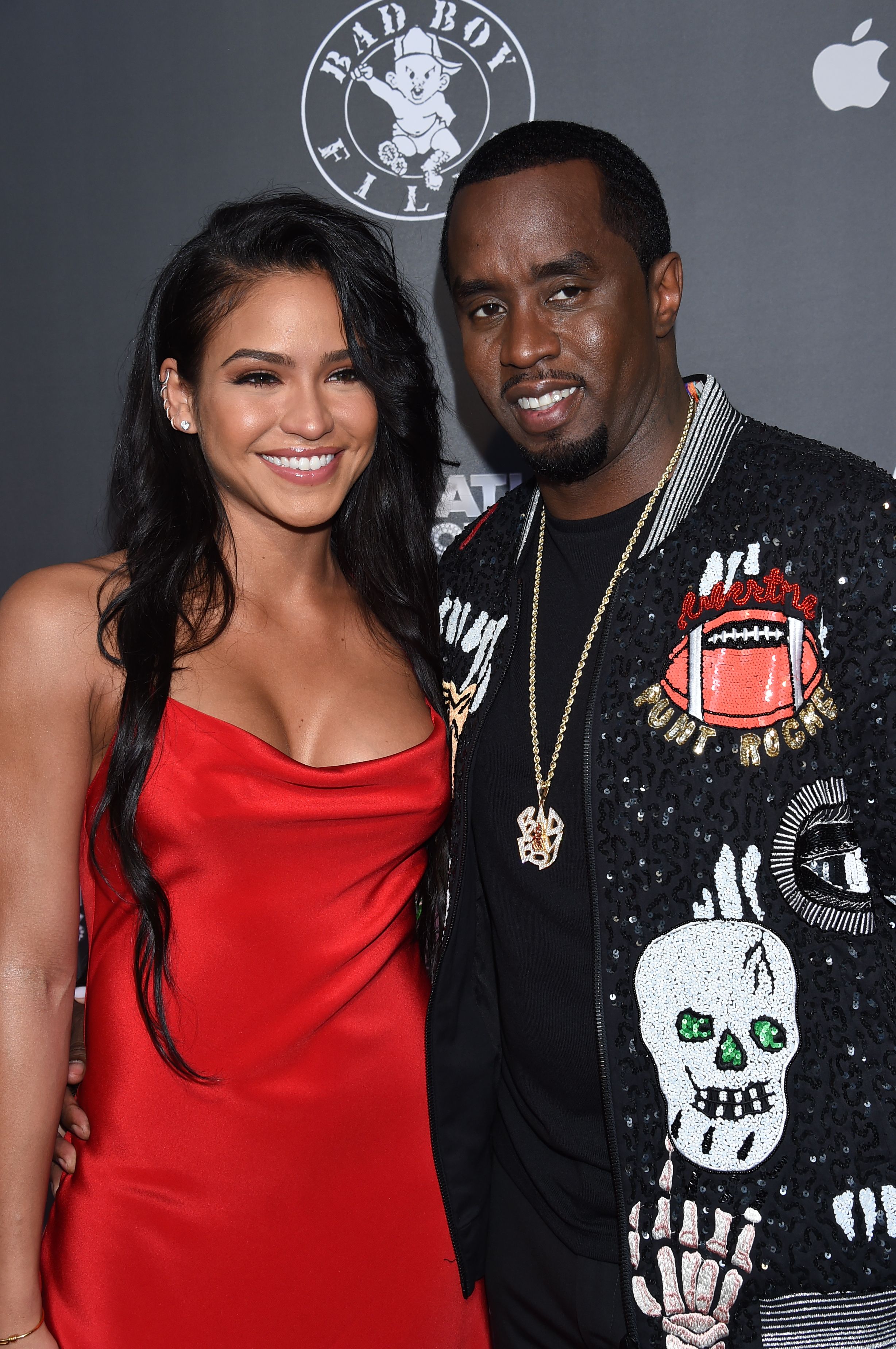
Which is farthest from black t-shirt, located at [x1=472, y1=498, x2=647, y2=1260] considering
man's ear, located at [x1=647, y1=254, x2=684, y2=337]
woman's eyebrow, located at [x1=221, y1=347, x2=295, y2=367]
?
woman's eyebrow, located at [x1=221, y1=347, x2=295, y2=367]

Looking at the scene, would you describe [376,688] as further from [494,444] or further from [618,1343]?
[618,1343]

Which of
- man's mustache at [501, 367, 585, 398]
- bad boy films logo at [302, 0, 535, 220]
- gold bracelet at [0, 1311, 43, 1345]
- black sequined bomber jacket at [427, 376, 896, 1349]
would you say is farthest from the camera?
bad boy films logo at [302, 0, 535, 220]

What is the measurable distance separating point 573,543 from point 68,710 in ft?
2.85

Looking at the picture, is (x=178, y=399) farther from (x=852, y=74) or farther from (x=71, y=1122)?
(x=852, y=74)

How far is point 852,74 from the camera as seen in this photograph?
7.30 feet

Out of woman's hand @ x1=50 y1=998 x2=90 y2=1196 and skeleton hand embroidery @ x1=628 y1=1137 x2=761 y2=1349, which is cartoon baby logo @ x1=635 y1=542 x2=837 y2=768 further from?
woman's hand @ x1=50 y1=998 x2=90 y2=1196

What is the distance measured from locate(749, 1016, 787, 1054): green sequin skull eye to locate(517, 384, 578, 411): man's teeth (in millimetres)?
994

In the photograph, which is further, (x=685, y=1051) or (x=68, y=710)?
(x=68, y=710)

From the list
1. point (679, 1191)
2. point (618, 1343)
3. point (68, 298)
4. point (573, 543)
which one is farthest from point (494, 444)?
point (618, 1343)

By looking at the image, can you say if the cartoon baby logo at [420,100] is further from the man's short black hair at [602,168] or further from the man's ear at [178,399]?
the man's ear at [178,399]

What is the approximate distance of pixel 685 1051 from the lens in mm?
1509

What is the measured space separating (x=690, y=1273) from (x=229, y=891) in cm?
86

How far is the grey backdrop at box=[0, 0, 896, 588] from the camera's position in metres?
2.26

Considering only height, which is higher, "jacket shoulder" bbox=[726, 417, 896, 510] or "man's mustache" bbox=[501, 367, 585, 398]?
"man's mustache" bbox=[501, 367, 585, 398]
